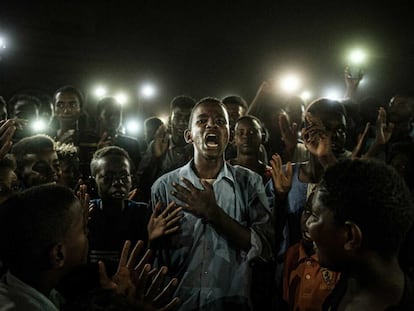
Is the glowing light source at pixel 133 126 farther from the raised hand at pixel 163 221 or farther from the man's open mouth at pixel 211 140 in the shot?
the raised hand at pixel 163 221

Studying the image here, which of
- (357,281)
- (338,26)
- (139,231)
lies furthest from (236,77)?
(357,281)

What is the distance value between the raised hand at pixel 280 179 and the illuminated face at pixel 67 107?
305cm

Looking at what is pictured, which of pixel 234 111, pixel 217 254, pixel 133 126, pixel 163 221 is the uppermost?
pixel 234 111

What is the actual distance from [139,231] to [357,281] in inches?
73.2

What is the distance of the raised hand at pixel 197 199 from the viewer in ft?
10.7

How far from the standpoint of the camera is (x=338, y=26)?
18.9 meters

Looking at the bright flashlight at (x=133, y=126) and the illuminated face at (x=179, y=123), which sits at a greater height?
the illuminated face at (x=179, y=123)

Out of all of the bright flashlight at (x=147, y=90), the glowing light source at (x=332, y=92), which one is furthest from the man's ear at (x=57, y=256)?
the bright flashlight at (x=147, y=90)

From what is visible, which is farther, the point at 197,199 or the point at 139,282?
the point at 197,199

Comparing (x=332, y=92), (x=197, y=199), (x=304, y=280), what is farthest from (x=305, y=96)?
(x=197, y=199)

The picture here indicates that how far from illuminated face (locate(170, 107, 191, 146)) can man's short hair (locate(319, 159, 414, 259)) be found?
3705 mm

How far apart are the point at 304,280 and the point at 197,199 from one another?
97 centimetres

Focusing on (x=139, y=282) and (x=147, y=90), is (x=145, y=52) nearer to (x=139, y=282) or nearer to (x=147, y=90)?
(x=147, y=90)

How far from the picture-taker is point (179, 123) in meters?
5.69
